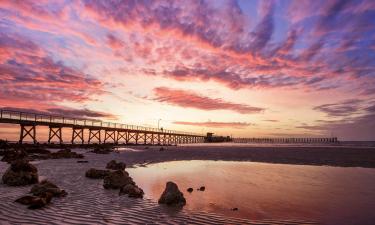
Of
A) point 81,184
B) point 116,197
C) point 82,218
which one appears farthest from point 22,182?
point 82,218

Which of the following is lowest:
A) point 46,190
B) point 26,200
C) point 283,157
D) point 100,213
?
point 100,213

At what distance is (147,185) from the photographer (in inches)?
634

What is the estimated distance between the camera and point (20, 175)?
1477 centimetres

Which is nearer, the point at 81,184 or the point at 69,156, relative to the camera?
the point at 81,184

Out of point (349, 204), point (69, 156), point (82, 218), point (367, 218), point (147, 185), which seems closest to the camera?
point (82, 218)

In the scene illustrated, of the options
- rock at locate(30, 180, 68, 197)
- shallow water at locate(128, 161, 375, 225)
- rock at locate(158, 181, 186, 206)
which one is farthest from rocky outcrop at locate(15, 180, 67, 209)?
rock at locate(158, 181, 186, 206)

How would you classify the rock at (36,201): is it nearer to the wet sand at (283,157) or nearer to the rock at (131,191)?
the rock at (131,191)

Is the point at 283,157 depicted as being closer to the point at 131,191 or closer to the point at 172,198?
the point at 131,191

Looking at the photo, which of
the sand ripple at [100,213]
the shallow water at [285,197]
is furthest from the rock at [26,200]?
the shallow water at [285,197]

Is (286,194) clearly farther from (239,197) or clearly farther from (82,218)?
(82,218)

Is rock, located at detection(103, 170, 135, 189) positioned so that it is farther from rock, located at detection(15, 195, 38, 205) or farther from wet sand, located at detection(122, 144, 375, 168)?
wet sand, located at detection(122, 144, 375, 168)

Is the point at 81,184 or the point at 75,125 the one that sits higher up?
Result: the point at 75,125

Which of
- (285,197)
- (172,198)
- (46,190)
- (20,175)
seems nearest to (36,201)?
(46,190)

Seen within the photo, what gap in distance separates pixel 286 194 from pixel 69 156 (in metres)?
26.6
